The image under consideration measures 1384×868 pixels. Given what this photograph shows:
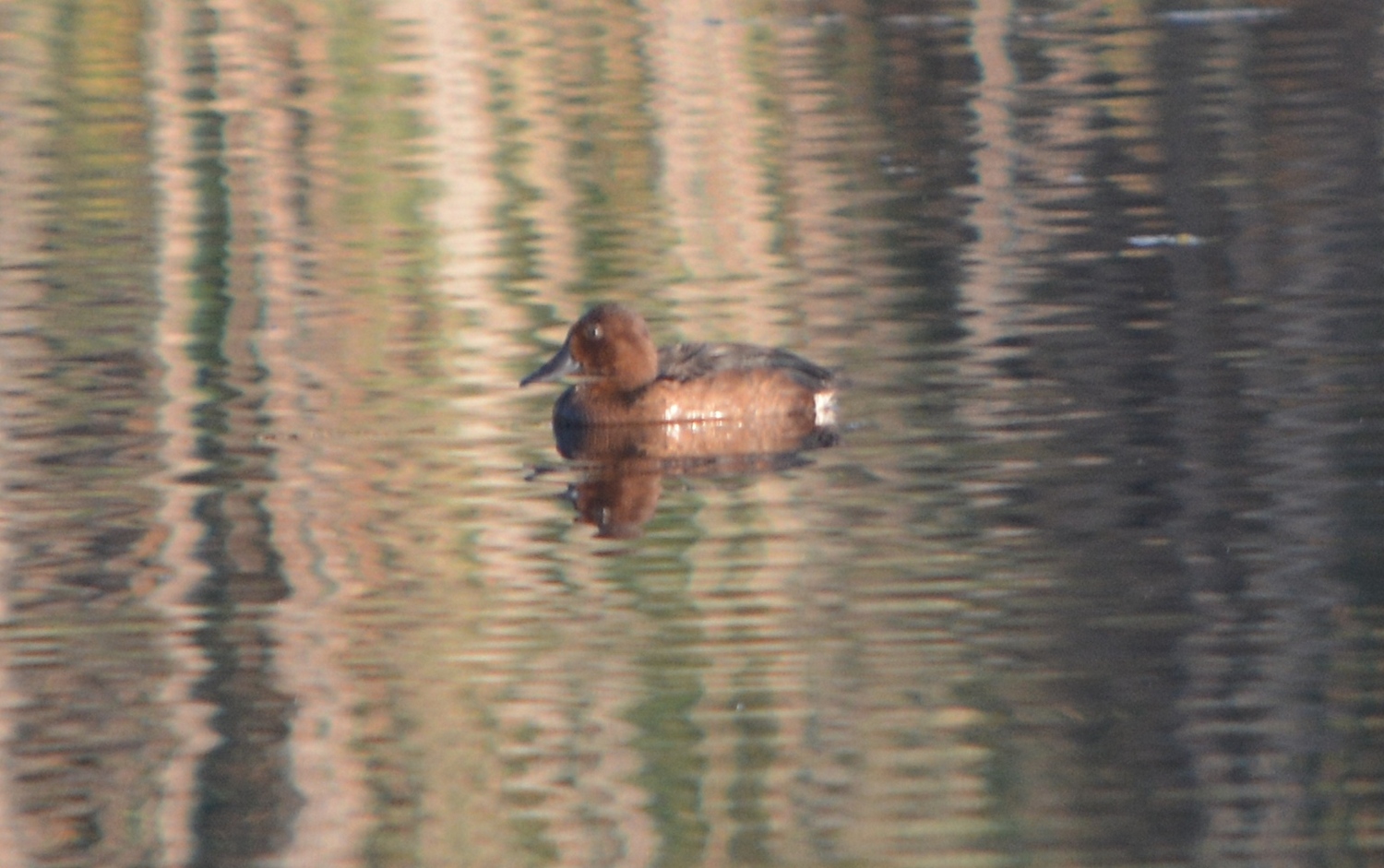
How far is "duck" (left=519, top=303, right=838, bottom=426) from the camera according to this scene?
9.17 meters

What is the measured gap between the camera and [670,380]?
9391 mm

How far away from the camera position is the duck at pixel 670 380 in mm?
9172

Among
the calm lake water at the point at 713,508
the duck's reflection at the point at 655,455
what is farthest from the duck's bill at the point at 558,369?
the duck's reflection at the point at 655,455

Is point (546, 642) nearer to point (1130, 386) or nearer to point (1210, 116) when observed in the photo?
point (1130, 386)

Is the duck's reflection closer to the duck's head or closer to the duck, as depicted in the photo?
the duck

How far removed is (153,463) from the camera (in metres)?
8.65

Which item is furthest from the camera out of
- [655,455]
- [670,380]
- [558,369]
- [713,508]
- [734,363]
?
[558,369]

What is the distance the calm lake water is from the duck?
0.18 m

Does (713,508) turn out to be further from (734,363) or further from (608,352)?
(608,352)

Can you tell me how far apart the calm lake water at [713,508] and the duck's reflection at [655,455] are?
0.05 meters

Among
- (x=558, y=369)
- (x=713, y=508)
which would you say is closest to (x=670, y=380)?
(x=558, y=369)

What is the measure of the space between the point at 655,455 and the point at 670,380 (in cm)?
49

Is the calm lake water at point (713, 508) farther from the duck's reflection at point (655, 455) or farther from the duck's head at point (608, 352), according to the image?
the duck's head at point (608, 352)

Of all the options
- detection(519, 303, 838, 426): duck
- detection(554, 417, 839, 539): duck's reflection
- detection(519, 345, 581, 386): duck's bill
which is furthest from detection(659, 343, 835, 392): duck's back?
detection(519, 345, 581, 386): duck's bill
